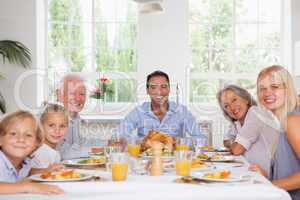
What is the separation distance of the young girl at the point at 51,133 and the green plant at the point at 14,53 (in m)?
2.66

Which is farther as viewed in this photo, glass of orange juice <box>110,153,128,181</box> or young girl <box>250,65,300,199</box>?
young girl <box>250,65,300,199</box>

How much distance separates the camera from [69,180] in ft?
5.19

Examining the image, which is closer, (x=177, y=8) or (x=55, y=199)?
(x=55, y=199)

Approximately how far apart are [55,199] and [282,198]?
2.23 ft

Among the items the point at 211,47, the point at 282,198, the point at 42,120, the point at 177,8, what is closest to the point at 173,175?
the point at 282,198

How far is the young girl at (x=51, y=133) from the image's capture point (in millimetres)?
2203

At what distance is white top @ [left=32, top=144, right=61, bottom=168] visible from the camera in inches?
84.2

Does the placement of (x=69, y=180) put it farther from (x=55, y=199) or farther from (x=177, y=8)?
(x=177, y=8)

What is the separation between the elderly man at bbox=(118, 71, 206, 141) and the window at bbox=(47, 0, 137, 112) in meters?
2.20

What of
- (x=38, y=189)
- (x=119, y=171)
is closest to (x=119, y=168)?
(x=119, y=171)

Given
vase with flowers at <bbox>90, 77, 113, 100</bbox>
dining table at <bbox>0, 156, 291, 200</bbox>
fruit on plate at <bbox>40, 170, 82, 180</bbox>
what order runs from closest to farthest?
dining table at <bbox>0, 156, 291, 200</bbox>
fruit on plate at <bbox>40, 170, 82, 180</bbox>
vase with flowers at <bbox>90, 77, 113, 100</bbox>

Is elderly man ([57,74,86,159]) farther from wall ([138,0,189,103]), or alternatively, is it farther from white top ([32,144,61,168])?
wall ([138,0,189,103])

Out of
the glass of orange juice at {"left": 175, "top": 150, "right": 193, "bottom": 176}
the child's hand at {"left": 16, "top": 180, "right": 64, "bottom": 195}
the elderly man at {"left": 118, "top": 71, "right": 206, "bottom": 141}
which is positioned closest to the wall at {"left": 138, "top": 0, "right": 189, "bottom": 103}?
the elderly man at {"left": 118, "top": 71, "right": 206, "bottom": 141}

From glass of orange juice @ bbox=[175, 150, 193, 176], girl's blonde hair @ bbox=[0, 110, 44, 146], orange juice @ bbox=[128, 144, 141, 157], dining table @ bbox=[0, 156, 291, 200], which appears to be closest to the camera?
dining table @ bbox=[0, 156, 291, 200]
